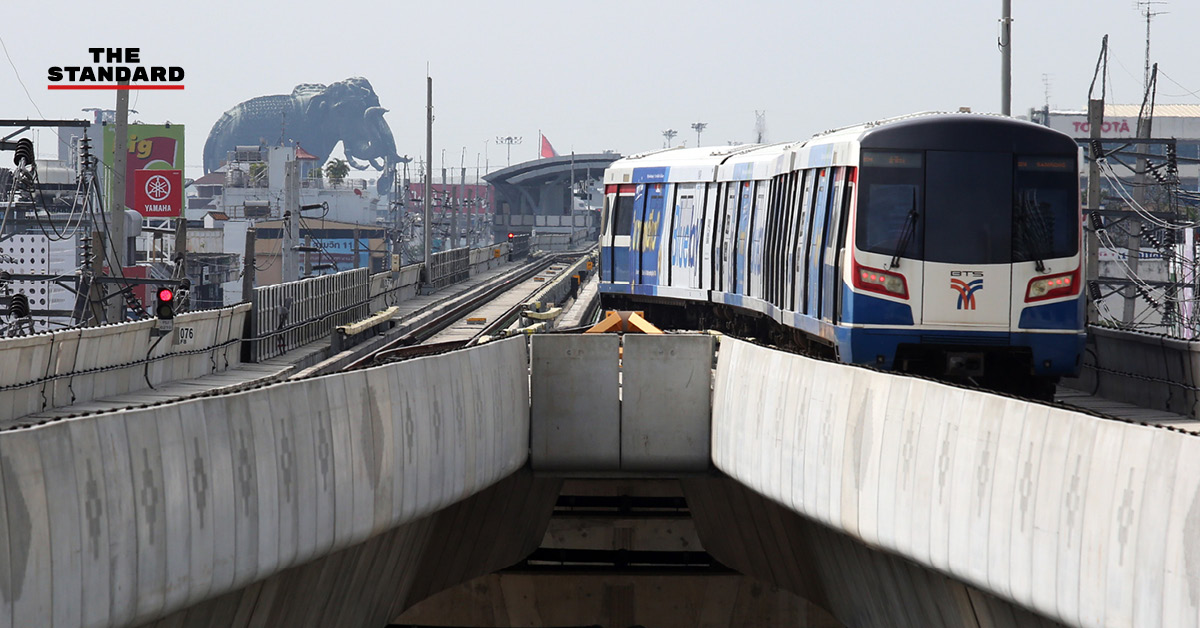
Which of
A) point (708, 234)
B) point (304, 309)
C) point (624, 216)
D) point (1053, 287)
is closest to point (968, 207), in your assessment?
point (1053, 287)

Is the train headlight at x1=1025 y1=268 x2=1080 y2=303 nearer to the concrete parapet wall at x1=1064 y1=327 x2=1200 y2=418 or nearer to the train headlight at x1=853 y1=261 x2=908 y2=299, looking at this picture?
the train headlight at x1=853 y1=261 x2=908 y2=299

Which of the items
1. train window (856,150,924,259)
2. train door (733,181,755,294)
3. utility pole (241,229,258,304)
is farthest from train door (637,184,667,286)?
train window (856,150,924,259)

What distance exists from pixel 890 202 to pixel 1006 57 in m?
9.00

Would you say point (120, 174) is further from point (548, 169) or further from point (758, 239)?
point (548, 169)

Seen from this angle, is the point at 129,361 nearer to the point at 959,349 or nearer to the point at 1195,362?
the point at 959,349

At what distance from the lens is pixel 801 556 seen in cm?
1395

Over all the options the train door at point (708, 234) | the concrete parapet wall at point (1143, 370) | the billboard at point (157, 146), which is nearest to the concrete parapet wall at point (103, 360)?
the train door at point (708, 234)

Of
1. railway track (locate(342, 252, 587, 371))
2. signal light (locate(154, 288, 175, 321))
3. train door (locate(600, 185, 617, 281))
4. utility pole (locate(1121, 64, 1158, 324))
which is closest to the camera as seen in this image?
signal light (locate(154, 288, 175, 321))

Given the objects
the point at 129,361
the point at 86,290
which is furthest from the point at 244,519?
the point at 86,290

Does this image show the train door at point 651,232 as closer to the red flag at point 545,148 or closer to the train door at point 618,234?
the train door at point 618,234

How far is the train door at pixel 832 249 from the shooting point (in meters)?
15.4

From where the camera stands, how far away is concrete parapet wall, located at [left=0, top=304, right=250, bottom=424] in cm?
1688

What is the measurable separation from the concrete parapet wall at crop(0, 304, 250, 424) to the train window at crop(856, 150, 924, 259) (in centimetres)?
955

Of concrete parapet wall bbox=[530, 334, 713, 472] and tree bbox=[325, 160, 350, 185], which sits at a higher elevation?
tree bbox=[325, 160, 350, 185]
